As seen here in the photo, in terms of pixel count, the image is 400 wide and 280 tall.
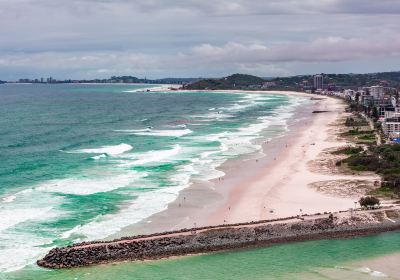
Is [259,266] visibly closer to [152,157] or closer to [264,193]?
[264,193]

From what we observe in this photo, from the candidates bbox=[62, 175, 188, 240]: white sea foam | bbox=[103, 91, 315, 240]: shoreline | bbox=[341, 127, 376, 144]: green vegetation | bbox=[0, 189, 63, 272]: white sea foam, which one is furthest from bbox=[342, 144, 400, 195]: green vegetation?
bbox=[0, 189, 63, 272]: white sea foam

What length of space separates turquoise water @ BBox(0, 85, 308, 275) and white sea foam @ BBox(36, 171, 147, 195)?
10cm

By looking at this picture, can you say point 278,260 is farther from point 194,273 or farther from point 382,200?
point 382,200

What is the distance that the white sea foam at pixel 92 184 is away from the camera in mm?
55031

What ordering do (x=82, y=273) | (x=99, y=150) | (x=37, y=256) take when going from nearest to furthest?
1. (x=82, y=273)
2. (x=37, y=256)
3. (x=99, y=150)

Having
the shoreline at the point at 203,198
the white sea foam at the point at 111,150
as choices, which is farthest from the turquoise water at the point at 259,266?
the white sea foam at the point at 111,150

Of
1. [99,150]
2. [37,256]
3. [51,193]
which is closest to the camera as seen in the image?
[37,256]

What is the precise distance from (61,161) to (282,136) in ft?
130

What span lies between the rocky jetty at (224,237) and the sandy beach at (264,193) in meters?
3.42

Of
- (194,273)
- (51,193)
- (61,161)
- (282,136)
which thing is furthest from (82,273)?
(282,136)

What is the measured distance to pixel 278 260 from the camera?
36781 millimetres

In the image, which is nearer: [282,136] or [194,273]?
[194,273]

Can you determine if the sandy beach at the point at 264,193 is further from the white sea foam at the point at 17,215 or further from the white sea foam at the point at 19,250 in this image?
the white sea foam at the point at 17,215

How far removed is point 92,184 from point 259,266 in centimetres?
2626
